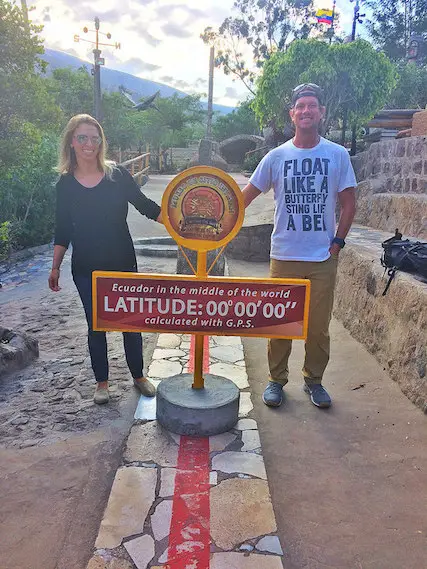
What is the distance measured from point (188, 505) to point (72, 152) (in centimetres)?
199

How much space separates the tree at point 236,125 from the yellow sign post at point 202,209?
32965 millimetres

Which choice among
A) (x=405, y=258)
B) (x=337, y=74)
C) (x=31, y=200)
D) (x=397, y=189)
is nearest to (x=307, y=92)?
(x=405, y=258)

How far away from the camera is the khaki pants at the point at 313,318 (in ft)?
9.46

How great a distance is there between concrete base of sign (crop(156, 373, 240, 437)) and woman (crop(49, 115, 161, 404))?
69cm

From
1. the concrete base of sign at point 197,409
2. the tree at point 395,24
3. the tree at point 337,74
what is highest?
the tree at point 395,24

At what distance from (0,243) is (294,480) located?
6586 mm

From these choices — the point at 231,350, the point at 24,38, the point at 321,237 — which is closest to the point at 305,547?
the point at 321,237

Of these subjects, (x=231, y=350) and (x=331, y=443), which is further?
(x=231, y=350)

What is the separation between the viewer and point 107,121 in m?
27.0

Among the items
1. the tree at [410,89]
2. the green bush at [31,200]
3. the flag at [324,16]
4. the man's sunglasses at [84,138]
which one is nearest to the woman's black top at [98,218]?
the man's sunglasses at [84,138]

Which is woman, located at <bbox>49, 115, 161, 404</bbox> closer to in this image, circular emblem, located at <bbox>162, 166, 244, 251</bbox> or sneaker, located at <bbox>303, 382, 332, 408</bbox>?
circular emblem, located at <bbox>162, 166, 244, 251</bbox>

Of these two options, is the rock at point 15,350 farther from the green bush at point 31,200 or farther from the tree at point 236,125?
the tree at point 236,125

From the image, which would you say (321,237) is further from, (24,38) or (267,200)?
(267,200)

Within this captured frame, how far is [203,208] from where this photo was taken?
2.43m
